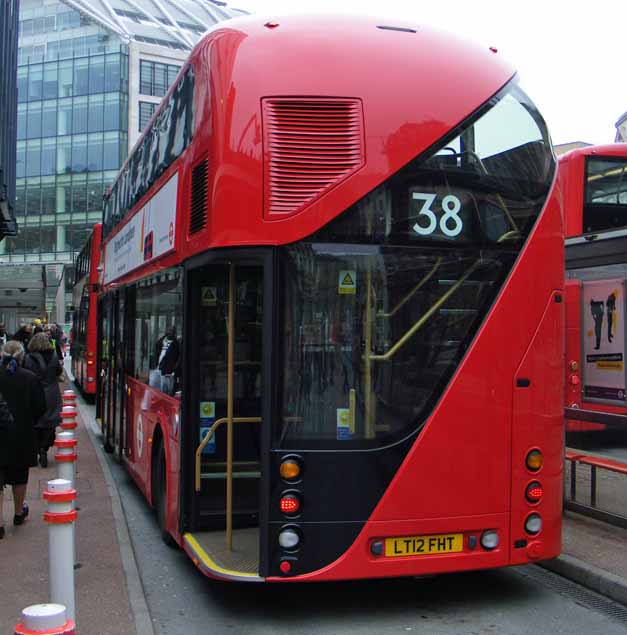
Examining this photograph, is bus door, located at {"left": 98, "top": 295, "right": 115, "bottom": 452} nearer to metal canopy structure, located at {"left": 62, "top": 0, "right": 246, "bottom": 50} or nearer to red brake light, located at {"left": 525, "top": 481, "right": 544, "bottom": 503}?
red brake light, located at {"left": 525, "top": 481, "right": 544, "bottom": 503}

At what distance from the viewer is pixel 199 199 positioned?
554 cm

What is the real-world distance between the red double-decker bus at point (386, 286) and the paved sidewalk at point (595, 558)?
0.79 metres

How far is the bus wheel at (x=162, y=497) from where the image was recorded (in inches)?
280

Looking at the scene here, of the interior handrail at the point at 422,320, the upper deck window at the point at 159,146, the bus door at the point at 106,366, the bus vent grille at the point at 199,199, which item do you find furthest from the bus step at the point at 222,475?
the bus door at the point at 106,366

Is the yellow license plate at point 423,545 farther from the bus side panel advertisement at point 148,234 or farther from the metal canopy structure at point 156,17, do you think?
the metal canopy structure at point 156,17

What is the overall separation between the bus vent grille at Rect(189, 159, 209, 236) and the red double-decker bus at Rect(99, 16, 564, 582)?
3 cm

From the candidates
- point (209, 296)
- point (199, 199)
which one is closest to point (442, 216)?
point (199, 199)

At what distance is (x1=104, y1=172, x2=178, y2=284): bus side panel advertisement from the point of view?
261 inches

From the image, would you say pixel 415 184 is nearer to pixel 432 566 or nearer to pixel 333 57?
pixel 333 57

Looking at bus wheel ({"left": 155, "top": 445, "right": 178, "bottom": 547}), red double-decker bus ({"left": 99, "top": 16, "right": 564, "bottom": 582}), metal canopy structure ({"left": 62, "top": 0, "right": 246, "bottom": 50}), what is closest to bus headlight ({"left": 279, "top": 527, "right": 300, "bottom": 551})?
red double-decker bus ({"left": 99, "top": 16, "right": 564, "bottom": 582})

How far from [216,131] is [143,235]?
10.8 ft

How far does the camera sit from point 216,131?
5145mm

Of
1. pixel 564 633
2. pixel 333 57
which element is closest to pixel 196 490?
pixel 564 633

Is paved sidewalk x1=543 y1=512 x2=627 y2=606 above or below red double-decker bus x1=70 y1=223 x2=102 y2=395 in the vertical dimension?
below
